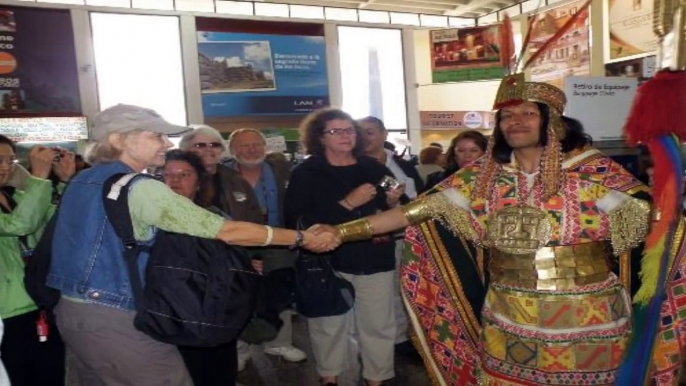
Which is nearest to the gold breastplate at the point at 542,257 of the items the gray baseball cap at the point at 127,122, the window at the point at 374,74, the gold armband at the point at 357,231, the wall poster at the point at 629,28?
the gold armband at the point at 357,231

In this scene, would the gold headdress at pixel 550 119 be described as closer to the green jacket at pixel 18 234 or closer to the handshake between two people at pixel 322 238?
the handshake between two people at pixel 322 238

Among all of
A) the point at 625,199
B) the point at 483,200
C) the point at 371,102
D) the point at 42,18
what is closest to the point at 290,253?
the point at 483,200

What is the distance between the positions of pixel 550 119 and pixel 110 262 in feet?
5.49

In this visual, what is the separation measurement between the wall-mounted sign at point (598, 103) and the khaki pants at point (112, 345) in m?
3.25

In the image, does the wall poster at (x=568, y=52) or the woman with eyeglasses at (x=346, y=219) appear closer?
the woman with eyeglasses at (x=346, y=219)

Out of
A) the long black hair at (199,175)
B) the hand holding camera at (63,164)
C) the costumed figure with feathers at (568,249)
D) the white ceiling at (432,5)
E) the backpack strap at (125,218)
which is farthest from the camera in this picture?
the white ceiling at (432,5)

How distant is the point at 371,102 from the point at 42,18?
20.1ft

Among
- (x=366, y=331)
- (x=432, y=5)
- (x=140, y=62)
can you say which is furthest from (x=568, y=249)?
(x=432, y=5)

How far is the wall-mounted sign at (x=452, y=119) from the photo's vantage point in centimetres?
1416

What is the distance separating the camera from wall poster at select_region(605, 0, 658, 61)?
8758 millimetres

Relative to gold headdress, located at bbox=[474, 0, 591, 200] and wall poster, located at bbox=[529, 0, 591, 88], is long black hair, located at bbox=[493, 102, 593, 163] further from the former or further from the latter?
wall poster, located at bbox=[529, 0, 591, 88]

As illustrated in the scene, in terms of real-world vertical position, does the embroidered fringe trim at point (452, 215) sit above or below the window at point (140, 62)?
below

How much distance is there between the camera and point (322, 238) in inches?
97.3

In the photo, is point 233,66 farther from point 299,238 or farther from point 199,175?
point 299,238
